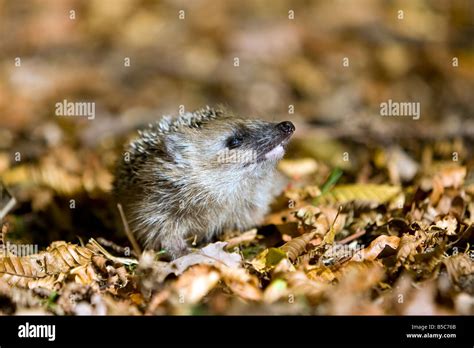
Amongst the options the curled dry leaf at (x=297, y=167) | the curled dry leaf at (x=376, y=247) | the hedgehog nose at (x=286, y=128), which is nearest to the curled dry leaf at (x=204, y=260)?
the curled dry leaf at (x=376, y=247)

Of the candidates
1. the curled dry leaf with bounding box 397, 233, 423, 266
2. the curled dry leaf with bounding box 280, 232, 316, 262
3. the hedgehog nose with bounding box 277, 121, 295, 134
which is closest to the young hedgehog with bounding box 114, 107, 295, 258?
the hedgehog nose with bounding box 277, 121, 295, 134

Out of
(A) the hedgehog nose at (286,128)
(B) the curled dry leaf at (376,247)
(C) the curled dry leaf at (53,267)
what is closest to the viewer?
(C) the curled dry leaf at (53,267)

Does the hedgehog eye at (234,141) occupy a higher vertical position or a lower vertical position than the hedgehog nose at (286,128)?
lower

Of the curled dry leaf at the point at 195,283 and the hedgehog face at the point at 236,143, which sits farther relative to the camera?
the hedgehog face at the point at 236,143

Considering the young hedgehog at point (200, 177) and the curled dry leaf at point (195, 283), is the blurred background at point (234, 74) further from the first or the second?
the curled dry leaf at point (195, 283)

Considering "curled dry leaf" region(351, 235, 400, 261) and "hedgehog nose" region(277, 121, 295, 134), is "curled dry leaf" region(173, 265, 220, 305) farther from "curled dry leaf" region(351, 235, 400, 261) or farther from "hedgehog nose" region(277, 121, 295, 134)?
"hedgehog nose" region(277, 121, 295, 134)
